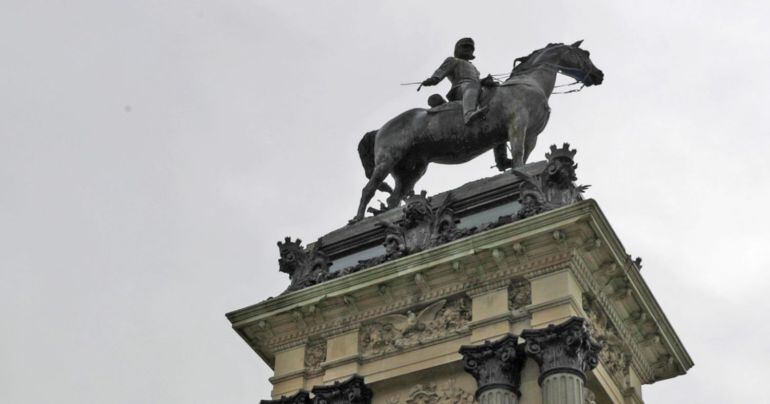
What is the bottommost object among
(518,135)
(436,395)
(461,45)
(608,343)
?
(436,395)

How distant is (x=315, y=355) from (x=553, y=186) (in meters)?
5.21

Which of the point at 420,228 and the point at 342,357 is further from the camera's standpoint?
the point at 420,228

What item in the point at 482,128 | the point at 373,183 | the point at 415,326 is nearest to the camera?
the point at 415,326

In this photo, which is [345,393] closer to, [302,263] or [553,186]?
[302,263]

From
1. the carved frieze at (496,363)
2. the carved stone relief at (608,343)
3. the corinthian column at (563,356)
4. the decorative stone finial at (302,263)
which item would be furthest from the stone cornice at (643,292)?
the decorative stone finial at (302,263)

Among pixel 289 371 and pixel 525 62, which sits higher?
pixel 525 62

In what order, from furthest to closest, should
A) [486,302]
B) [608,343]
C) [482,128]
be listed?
[482,128]
[608,343]
[486,302]

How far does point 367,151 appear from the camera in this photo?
1214 inches

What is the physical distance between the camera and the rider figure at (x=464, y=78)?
28422 millimetres

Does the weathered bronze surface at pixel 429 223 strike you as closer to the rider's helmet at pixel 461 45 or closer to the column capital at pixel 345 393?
the column capital at pixel 345 393

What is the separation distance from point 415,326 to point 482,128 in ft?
16.1

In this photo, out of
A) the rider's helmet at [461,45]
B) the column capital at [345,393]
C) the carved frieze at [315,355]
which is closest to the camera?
the column capital at [345,393]

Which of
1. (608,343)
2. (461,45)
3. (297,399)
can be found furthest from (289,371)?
(461,45)

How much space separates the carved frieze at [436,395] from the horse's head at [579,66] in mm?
8223
